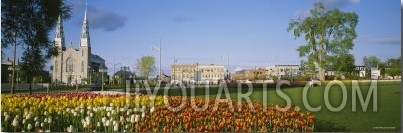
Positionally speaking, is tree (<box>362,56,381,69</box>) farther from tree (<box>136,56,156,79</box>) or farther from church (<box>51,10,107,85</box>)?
church (<box>51,10,107,85</box>)

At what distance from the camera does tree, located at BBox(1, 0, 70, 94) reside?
1026 centimetres

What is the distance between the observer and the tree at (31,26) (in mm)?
10258

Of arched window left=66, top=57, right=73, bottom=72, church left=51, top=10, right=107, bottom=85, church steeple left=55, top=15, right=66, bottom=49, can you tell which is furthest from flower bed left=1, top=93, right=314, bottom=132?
arched window left=66, top=57, right=73, bottom=72

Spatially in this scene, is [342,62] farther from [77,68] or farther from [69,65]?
[69,65]

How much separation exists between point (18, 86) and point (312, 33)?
16.7m

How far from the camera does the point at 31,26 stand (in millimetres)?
10695

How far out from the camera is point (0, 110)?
7.18 metres

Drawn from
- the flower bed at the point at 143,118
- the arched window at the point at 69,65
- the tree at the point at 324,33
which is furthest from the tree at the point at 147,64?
the arched window at the point at 69,65

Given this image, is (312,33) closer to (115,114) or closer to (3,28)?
(3,28)

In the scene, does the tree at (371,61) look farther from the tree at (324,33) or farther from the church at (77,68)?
the church at (77,68)

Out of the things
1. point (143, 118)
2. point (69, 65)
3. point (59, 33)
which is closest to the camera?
point (143, 118)

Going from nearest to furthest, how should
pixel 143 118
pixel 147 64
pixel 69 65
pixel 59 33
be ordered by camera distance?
pixel 143 118 → pixel 59 33 → pixel 147 64 → pixel 69 65


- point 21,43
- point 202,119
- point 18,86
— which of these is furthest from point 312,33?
point 202,119

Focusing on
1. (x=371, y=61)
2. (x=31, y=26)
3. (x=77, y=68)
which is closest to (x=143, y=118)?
(x=31, y=26)
